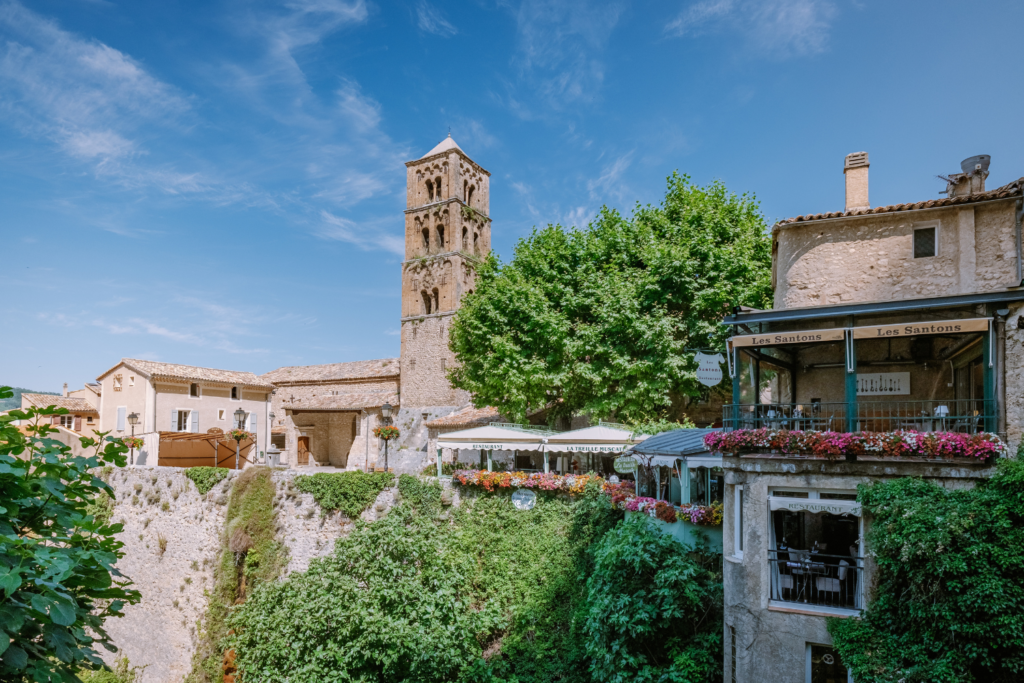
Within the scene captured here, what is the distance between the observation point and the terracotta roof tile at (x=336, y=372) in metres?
37.3

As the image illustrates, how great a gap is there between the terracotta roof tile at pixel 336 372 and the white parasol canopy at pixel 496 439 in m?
16.5

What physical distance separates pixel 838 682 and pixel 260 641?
13907mm

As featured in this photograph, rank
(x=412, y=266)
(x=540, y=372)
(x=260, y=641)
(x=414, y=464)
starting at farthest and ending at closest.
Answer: (x=412, y=266), (x=414, y=464), (x=540, y=372), (x=260, y=641)

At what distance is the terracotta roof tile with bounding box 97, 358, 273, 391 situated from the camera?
31703 mm

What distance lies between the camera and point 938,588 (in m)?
8.91

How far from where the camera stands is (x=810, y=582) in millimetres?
11047

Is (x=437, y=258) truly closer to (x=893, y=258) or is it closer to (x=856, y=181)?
(x=856, y=181)

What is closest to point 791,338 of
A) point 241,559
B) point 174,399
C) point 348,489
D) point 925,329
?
point 925,329

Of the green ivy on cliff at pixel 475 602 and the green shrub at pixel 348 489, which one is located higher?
the green shrub at pixel 348 489

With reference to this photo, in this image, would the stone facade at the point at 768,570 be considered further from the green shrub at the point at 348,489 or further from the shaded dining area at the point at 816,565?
the green shrub at the point at 348,489

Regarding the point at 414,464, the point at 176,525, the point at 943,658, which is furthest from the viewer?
the point at 414,464

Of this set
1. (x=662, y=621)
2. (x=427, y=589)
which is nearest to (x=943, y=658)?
(x=662, y=621)

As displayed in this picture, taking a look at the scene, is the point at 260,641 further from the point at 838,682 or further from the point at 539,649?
the point at 838,682

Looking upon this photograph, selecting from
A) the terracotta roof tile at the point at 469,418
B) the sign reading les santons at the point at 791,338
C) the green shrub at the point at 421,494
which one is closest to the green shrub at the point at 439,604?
the green shrub at the point at 421,494
